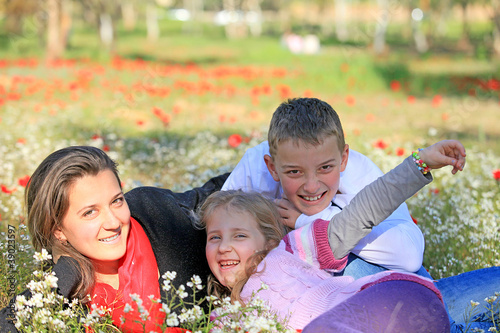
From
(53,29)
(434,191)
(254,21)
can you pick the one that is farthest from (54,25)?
(254,21)

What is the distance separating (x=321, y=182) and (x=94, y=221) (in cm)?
122

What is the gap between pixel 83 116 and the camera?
33.1 feet

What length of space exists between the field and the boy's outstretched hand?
129 centimetres

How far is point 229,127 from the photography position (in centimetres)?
966

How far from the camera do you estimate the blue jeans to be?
3.18 metres

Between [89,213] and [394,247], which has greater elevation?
[89,213]

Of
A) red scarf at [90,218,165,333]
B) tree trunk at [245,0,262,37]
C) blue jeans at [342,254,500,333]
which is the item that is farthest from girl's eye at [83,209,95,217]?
tree trunk at [245,0,262,37]

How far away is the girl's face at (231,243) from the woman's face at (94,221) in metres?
0.47

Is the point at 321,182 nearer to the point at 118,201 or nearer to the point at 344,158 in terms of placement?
Answer: the point at 344,158

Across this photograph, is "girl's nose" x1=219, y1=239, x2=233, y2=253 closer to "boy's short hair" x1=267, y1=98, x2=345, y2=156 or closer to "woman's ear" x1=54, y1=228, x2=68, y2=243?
"boy's short hair" x1=267, y1=98, x2=345, y2=156

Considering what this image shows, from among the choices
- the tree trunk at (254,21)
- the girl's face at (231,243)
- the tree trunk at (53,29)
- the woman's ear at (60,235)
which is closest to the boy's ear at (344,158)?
the girl's face at (231,243)

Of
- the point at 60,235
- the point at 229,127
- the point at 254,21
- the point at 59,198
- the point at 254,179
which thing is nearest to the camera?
the point at 59,198

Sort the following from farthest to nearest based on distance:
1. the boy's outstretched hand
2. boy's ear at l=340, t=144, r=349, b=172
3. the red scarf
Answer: boy's ear at l=340, t=144, r=349, b=172 → the red scarf → the boy's outstretched hand

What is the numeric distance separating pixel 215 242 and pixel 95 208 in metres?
0.66
